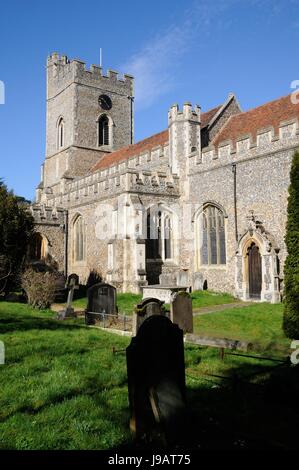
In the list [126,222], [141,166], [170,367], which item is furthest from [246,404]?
[141,166]

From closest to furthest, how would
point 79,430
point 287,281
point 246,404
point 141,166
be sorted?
point 79,430 < point 246,404 < point 287,281 < point 141,166

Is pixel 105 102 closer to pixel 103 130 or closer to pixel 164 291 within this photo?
pixel 103 130

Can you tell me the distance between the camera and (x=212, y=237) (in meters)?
17.3

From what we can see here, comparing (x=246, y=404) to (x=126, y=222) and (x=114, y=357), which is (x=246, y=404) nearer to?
(x=114, y=357)

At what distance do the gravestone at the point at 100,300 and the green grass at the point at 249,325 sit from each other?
258cm

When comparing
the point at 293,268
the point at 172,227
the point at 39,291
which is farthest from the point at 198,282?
the point at 293,268

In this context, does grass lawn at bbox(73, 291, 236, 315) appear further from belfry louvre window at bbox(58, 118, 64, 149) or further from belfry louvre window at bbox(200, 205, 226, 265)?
belfry louvre window at bbox(58, 118, 64, 149)

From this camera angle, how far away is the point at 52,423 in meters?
3.84

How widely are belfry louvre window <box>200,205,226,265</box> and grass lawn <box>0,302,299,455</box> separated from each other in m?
10.2

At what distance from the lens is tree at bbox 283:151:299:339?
8844 mm

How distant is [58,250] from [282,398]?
62.2 ft

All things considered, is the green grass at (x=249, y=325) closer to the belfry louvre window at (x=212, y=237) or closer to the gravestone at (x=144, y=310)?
the gravestone at (x=144, y=310)

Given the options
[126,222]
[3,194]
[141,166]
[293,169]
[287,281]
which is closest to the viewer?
[287,281]

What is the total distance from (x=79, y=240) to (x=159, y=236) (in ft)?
18.8
